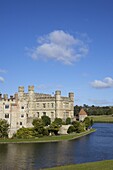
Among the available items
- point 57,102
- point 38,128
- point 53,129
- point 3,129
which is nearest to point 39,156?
point 3,129

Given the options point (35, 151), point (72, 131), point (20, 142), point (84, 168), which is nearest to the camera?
point (84, 168)

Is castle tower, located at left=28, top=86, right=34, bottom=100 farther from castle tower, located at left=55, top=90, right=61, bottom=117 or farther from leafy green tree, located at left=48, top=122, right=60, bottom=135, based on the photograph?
leafy green tree, located at left=48, top=122, right=60, bottom=135

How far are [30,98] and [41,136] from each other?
30.3m

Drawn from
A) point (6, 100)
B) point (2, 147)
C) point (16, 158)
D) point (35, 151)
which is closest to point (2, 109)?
point (6, 100)

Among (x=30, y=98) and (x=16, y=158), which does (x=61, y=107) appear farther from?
(x=16, y=158)

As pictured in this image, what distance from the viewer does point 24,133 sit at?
6278 centimetres

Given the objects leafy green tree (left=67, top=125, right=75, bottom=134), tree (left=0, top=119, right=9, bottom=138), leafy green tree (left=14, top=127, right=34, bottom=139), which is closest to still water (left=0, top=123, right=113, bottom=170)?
leafy green tree (left=14, top=127, right=34, bottom=139)

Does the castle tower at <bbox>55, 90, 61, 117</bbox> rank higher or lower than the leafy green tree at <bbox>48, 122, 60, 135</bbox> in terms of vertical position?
higher

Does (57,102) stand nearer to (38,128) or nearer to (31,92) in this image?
(31,92)

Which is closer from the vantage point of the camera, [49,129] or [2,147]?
[2,147]

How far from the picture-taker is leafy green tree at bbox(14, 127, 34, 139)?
62.0 metres

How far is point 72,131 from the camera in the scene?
76812 mm

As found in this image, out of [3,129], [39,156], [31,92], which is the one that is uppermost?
[31,92]

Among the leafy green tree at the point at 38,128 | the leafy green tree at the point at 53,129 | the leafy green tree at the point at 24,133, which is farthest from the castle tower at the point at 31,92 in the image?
the leafy green tree at the point at 24,133
